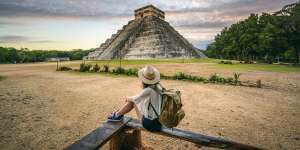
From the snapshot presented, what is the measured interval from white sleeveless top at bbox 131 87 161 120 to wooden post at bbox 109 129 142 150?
0.74 m

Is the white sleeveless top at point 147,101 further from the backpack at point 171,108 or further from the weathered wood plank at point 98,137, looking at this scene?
the weathered wood plank at point 98,137

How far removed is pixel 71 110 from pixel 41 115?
35.0 inches

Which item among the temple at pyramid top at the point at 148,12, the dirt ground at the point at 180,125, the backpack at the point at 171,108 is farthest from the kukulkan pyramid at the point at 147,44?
the backpack at the point at 171,108

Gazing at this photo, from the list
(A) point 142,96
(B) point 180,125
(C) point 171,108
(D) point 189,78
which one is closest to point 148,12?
(D) point 189,78

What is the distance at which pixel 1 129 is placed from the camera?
4.90 meters

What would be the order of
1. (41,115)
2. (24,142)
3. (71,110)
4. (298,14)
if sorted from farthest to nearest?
(298,14) < (71,110) < (41,115) < (24,142)

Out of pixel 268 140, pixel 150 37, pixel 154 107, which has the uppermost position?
pixel 150 37

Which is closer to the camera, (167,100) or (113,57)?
(167,100)

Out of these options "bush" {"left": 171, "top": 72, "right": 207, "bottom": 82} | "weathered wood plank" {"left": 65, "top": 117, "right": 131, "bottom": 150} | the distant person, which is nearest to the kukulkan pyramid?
"bush" {"left": 171, "top": 72, "right": 207, "bottom": 82}

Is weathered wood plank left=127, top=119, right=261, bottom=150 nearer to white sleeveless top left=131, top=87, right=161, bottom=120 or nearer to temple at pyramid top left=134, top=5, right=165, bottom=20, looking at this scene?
white sleeveless top left=131, top=87, right=161, bottom=120

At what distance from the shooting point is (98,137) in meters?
2.97

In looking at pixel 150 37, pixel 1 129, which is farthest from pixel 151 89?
pixel 150 37

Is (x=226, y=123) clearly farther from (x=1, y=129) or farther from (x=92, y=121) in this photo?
(x=1, y=129)

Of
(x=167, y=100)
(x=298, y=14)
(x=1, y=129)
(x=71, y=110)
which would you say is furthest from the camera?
(x=298, y=14)
